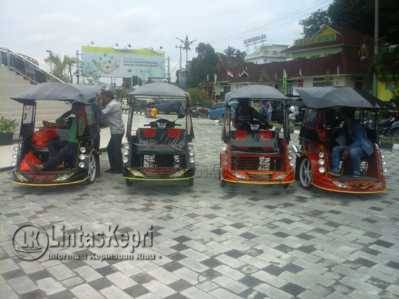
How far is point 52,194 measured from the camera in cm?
754

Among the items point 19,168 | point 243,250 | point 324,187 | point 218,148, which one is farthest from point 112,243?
point 218,148

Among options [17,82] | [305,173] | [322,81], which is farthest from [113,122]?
[322,81]

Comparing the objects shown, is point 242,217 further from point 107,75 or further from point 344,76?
point 107,75

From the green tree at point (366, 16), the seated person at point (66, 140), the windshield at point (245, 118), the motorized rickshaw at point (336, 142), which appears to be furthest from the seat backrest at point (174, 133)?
the green tree at point (366, 16)

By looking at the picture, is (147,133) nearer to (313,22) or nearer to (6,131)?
(6,131)

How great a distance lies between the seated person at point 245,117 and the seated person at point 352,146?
1.88m

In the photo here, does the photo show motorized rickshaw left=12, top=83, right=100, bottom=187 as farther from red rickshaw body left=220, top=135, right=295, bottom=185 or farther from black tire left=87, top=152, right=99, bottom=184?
red rickshaw body left=220, top=135, right=295, bottom=185

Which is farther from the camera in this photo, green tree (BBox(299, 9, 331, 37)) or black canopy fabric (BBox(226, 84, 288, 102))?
green tree (BBox(299, 9, 331, 37))

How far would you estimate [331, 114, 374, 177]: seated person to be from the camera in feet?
25.6

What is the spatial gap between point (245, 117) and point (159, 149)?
2631mm

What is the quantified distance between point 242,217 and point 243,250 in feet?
4.39

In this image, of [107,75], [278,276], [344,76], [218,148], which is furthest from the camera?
[107,75]

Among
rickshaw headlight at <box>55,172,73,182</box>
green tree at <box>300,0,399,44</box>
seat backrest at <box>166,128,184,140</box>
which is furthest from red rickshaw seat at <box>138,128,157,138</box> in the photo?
green tree at <box>300,0,399,44</box>

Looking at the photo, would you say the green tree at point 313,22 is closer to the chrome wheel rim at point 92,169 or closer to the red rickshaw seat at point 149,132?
the red rickshaw seat at point 149,132
